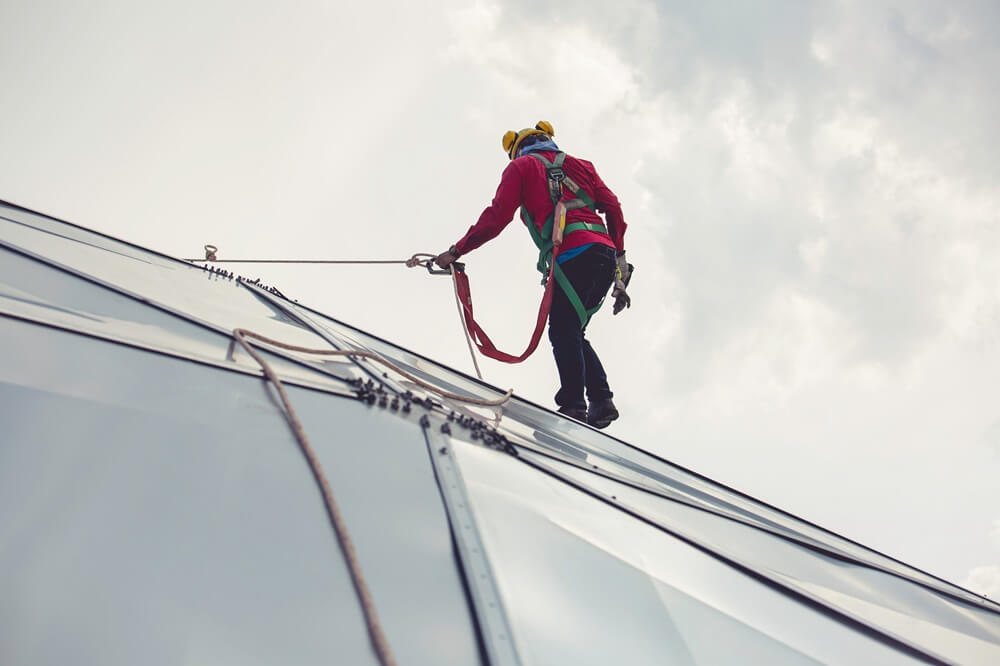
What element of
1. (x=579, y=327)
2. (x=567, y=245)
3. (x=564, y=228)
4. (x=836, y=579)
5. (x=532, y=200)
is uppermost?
(x=532, y=200)

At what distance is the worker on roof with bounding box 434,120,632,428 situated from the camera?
5.17 metres

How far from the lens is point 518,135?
5945 mm

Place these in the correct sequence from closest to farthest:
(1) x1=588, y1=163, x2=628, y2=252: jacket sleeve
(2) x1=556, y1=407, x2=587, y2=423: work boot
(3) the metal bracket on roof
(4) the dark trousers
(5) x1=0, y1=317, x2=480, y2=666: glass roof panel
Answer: (5) x1=0, y1=317, x2=480, y2=666: glass roof panel, (3) the metal bracket on roof, (2) x1=556, y1=407, x2=587, y2=423: work boot, (4) the dark trousers, (1) x1=588, y1=163, x2=628, y2=252: jacket sleeve

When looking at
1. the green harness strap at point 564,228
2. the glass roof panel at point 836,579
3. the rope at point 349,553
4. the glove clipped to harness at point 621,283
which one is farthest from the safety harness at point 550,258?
the rope at point 349,553

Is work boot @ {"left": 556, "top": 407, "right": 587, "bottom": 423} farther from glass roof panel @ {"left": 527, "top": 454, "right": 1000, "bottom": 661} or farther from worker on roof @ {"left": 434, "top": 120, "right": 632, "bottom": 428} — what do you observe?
glass roof panel @ {"left": 527, "top": 454, "right": 1000, "bottom": 661}

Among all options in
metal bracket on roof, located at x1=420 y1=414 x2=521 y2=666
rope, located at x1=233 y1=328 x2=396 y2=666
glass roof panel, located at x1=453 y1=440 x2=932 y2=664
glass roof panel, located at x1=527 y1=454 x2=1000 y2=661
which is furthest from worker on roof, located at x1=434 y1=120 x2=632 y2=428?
rope, located at x1=233 y1=328 x2=396 y2=666

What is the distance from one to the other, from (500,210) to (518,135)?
3.41 feet

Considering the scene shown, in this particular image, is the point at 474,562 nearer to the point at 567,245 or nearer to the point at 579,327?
the point at 579,327

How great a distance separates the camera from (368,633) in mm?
1336

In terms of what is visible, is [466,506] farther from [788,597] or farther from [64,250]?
[64,250]

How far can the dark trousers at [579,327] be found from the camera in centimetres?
511

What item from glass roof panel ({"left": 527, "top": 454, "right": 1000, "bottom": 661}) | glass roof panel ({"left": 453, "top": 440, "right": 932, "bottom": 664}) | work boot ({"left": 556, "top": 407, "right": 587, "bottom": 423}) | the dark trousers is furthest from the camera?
the dark trousers

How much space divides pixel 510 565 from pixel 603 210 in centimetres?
445

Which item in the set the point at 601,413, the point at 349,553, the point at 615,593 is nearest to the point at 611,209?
the point at 601,413
